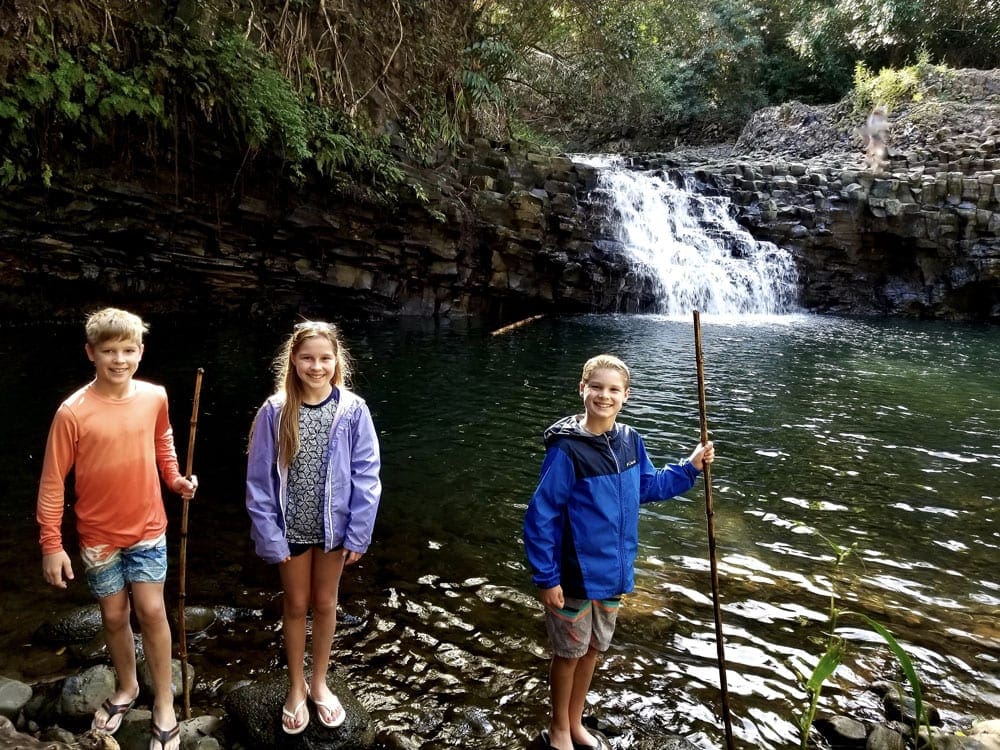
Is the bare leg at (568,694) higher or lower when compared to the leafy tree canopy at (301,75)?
lower

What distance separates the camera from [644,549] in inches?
205

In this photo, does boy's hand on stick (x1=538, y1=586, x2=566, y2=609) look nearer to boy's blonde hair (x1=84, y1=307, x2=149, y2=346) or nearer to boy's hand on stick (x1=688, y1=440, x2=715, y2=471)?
boy's hand on stick (x1=688, y1=440, x2=715, y2=471)

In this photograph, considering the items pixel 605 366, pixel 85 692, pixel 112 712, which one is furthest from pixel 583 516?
pixel 85 692

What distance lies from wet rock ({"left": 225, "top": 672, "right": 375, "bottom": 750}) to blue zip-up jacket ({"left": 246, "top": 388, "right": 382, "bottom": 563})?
71 cm

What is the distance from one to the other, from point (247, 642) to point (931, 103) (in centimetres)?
2883

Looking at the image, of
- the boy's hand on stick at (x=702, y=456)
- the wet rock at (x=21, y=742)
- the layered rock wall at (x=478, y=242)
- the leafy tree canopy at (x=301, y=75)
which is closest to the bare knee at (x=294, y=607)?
the wet rock at (x=21, y=742)

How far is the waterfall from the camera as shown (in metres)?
19.2

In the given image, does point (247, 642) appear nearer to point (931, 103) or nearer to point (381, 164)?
→ point (381, 164)

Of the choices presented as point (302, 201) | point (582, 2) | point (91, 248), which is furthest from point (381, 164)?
point (582, 2)

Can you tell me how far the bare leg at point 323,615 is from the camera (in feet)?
9.34

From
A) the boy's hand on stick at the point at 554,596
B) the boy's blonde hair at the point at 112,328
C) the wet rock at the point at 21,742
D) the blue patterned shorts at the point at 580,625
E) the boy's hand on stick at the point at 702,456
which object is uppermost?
the boy's blonde hair at the point at 112,328

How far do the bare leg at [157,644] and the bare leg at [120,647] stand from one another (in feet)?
0.23

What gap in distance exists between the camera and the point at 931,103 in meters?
24.0

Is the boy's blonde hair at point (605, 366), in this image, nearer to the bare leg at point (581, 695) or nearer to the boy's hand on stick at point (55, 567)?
the bare leg at point (581, 695)
